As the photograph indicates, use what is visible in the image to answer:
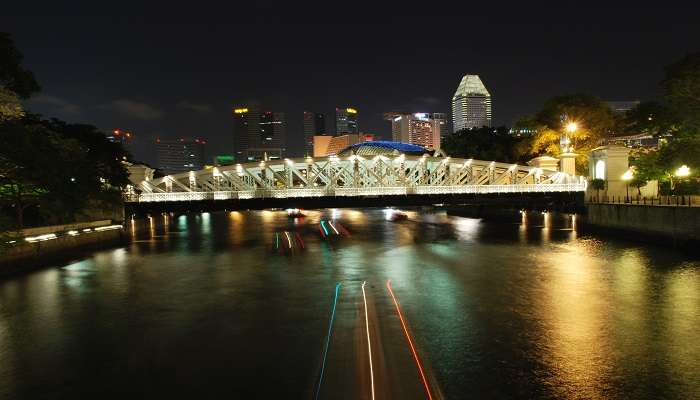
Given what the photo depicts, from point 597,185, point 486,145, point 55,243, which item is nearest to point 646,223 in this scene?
point 597,185

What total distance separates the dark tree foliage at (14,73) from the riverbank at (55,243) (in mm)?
8851

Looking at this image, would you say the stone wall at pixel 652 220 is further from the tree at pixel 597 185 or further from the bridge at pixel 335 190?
the bridge at pixel 335 190

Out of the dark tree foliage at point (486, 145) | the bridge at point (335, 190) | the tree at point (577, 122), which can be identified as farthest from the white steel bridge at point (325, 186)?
the dark tree foliage at point (486, 145)

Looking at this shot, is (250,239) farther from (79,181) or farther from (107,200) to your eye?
(79,181)

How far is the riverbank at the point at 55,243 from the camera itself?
35375 mm

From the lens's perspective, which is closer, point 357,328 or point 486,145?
point 357,328

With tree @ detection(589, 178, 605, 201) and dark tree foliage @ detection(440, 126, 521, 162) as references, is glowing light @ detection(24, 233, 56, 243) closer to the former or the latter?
tree @ detection(589, 178, 605, 201)

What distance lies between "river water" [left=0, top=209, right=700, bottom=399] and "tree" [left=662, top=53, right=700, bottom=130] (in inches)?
497

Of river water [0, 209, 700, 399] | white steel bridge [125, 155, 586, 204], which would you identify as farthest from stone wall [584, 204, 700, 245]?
white steel bridge [125, 155, 586, 204]

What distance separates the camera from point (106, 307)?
25078mm

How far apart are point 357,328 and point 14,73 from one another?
25.4 m

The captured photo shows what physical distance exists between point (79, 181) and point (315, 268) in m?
20.8

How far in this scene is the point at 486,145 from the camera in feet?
360

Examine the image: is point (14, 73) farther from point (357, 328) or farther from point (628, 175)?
point (628, 175)
